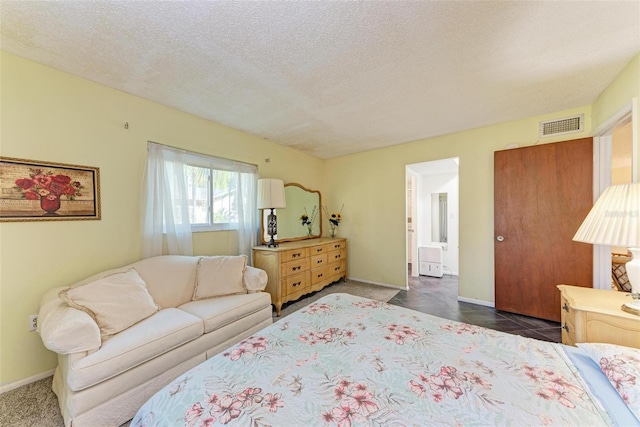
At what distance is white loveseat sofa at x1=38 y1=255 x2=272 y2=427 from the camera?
4.45ft

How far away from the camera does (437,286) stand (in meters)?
4.16

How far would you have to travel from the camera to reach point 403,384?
0.95 meters

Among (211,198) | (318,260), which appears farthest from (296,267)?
(211,198)

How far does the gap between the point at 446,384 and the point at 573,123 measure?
3.41 metres

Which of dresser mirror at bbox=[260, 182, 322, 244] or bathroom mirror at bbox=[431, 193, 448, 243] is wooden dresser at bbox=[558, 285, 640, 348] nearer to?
dresser mirror at bbox=[260, 182, 322, 244]

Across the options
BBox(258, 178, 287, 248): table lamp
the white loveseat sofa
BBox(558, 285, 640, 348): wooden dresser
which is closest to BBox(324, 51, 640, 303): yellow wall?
BBox(558, 285, 640, 348): wooden dresser

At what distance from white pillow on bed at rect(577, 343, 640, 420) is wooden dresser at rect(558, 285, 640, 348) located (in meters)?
0.48

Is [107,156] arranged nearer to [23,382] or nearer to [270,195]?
[270,195]

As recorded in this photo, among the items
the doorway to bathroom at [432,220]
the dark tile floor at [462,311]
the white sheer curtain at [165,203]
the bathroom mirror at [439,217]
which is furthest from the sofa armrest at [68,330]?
the bathroom mirror at [439,217]

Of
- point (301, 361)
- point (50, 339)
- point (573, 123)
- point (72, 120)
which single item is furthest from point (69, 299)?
point (573, 123)

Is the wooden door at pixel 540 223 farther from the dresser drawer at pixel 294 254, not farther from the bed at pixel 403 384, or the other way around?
the dresser drawer at pixel 294 254

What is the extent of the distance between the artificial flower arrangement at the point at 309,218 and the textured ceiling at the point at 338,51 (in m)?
1.95

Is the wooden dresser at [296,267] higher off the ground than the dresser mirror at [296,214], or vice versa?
the dresser mirror at [296,214]

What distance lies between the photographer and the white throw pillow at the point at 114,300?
1584 millimetres
